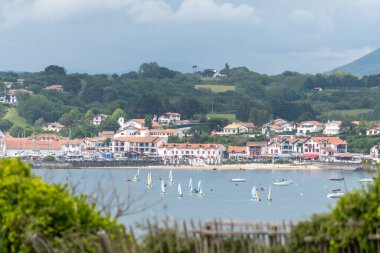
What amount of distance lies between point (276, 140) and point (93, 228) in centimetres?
9998

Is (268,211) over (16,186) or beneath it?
beneath

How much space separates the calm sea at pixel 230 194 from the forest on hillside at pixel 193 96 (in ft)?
110

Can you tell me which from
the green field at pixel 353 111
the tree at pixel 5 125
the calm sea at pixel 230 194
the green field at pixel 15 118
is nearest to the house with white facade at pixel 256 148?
the calm sea at pixel 230 194

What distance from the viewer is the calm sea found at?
140 ft

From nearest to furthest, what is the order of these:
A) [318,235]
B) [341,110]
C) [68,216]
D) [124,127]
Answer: [318,235]
[68,216]
[124,127]
[341,110]

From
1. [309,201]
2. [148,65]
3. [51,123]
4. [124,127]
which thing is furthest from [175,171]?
[148,65]

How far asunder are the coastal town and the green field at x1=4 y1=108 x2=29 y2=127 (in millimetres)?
5824

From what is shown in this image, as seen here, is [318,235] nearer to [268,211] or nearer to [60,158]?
[268,211]

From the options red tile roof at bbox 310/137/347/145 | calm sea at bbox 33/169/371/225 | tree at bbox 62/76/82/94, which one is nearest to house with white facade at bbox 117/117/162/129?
red tile roof at bbox 310/137/347/145

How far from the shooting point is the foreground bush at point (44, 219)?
37.8 ft

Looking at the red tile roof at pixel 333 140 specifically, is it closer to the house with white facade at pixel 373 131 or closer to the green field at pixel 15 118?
the house with white facade at pixel 373 131

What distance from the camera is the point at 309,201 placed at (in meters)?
56.3

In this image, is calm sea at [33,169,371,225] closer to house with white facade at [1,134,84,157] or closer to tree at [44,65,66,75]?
house with white facade at [1,134,84,157]

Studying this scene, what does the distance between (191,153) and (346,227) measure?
96.2 meters
